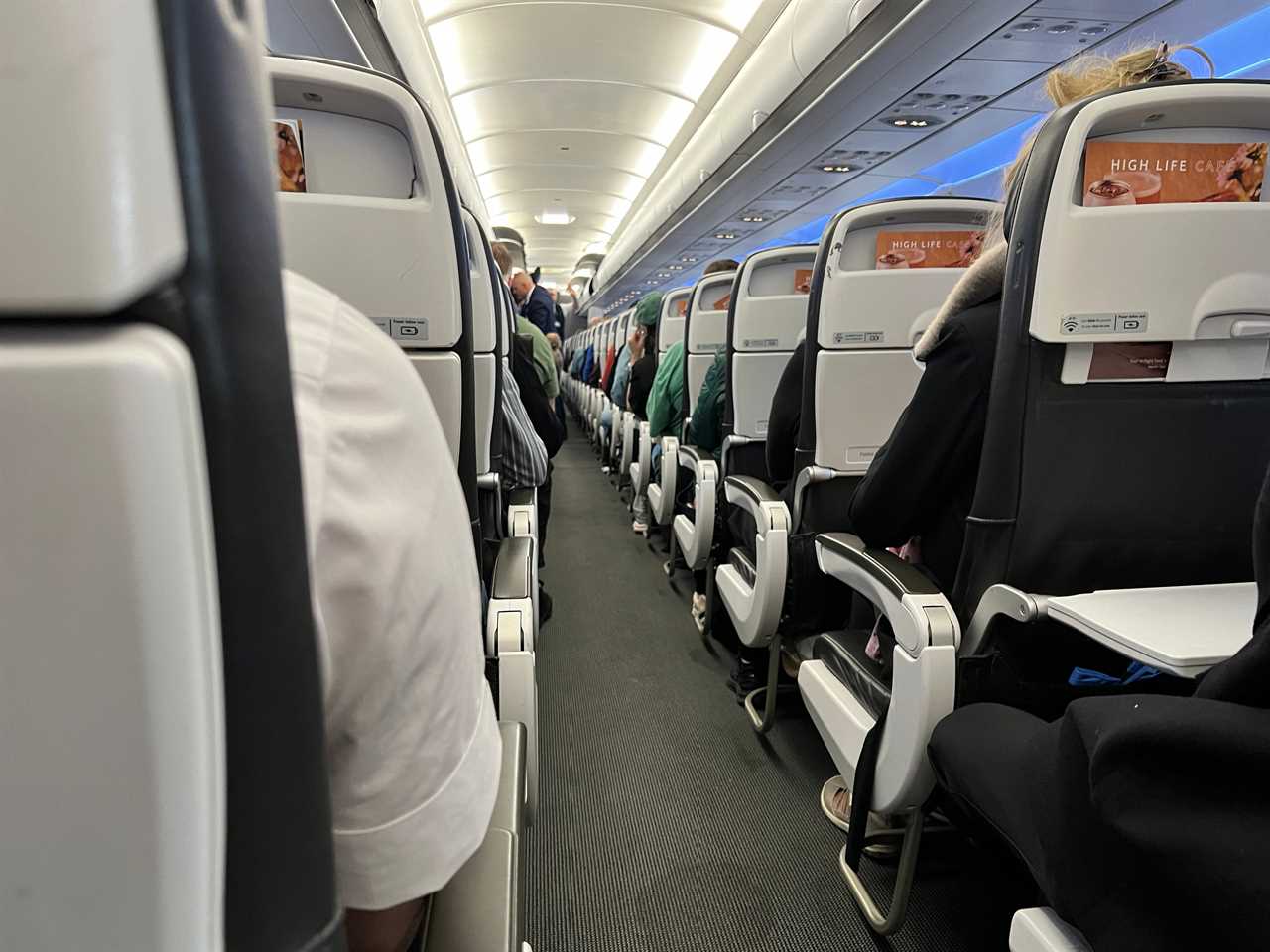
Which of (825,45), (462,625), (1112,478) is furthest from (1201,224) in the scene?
(825,45)

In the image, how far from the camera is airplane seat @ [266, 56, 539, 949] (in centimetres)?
124

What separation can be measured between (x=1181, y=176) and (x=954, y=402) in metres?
0.53

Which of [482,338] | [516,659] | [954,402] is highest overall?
[482,338]

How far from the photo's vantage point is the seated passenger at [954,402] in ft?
4.71

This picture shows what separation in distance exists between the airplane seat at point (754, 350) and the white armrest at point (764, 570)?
0.41 m

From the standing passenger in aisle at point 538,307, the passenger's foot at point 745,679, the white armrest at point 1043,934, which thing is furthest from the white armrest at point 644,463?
the white armrest at point 1043,934

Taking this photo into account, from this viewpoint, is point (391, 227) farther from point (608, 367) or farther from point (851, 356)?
point (608, 367)

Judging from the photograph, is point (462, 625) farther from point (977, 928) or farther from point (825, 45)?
point (825, 45)

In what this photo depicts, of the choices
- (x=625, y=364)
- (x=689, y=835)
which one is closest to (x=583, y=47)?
(x=625, y=364)

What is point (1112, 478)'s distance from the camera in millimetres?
1326

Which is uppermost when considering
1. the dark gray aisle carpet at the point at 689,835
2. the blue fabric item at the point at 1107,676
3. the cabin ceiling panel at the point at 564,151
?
the cabin ceiling panel at the point at 564,151

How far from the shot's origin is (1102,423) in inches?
51.5

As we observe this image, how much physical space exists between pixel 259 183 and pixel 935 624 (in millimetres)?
1370

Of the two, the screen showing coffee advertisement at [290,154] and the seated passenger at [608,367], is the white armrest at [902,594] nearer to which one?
the screen showing coffee advertisement at [290,154]
